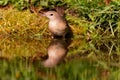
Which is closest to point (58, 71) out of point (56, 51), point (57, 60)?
point (57, 60)

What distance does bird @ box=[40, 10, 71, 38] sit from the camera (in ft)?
23.8

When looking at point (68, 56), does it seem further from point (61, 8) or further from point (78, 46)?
point (61, 8)

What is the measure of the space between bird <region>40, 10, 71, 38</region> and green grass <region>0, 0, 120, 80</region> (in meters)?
0.18

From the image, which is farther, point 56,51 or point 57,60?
point 56,51

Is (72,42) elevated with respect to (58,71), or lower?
lower

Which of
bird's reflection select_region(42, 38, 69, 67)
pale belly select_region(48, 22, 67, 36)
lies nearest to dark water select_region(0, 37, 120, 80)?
bird's reflection select_region(42, 38, 69, 67)

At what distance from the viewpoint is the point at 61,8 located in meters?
8.00

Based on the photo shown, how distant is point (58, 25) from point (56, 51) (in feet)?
2.02

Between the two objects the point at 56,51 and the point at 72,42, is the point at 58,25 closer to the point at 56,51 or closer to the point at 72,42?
the point at 72,42

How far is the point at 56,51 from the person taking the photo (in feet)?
22.2

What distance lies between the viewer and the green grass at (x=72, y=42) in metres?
5.88

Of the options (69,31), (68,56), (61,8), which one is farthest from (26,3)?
(68,56)

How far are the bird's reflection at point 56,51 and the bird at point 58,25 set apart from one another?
0.12 m

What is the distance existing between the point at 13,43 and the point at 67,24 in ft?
2.87
